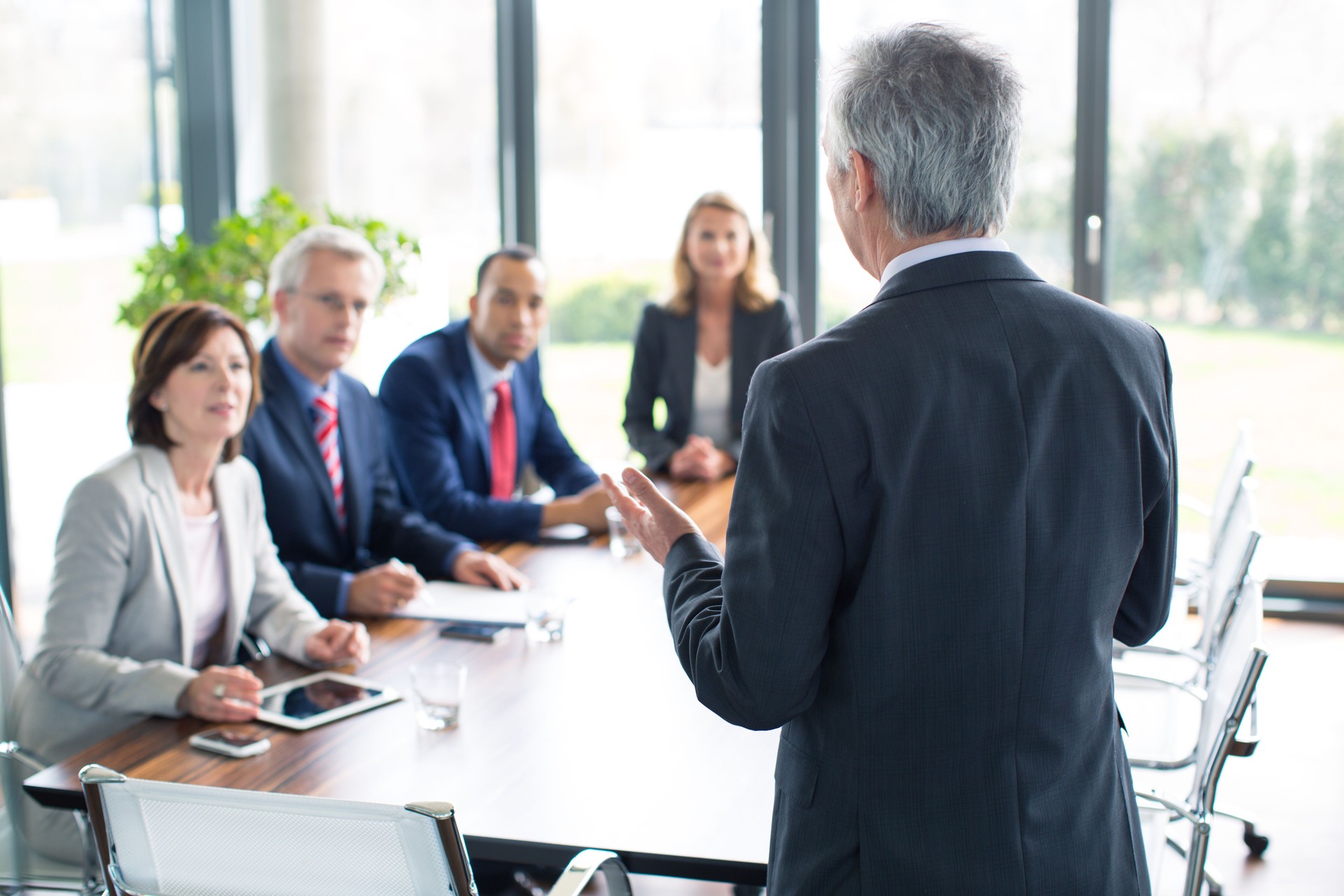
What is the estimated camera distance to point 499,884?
288 centimetres

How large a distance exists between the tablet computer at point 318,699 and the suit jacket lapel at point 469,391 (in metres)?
1.62

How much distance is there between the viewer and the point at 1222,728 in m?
2.04

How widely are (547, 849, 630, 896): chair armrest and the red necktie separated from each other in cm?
237

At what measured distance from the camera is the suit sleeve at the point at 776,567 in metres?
1.15

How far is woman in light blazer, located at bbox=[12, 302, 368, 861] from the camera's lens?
6.97ft

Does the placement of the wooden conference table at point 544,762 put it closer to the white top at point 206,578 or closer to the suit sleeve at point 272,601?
the suit sleeve at point 272,601

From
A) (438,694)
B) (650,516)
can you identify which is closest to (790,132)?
(438,694)

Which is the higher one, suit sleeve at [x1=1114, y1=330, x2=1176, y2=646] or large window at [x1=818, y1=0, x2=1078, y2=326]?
large window at [x1=818, y1=0, x2=1078, y2=326]

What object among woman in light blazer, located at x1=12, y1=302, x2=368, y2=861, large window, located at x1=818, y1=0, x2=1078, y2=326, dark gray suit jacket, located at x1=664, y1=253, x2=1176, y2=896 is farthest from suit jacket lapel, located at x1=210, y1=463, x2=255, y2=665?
large window, located at x1=818, y1=0, x2=1078, y2=326

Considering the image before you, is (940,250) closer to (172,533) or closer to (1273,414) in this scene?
(172,533)

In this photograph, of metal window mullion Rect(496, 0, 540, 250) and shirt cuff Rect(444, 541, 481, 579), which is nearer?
shirt cuff Rect(444, 541, 481, 579)

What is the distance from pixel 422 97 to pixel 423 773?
14.6 ft

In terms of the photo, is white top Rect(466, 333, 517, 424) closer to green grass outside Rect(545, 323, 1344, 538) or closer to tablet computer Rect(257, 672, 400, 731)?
green grass outside Rect(545, 323, 1344, 538)

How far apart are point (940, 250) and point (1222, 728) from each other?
4.02ft
